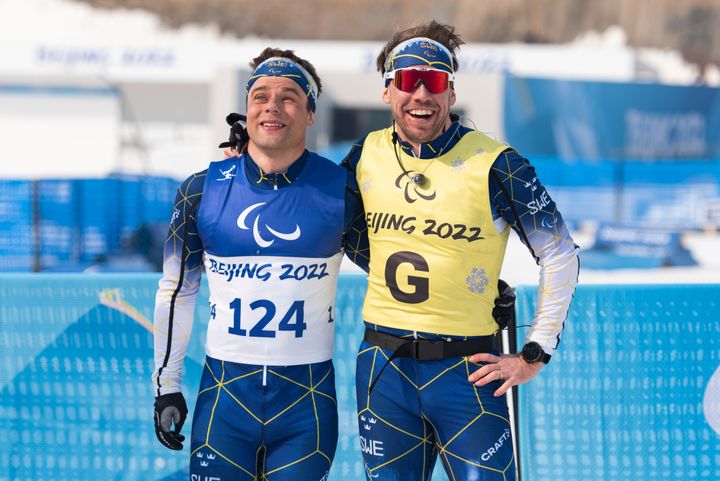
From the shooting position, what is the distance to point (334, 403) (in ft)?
11.9

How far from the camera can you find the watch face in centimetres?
353

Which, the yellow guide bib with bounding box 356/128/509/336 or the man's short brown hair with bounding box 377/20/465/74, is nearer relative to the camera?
the yellow guide bib with bounding box 356/128/509/336

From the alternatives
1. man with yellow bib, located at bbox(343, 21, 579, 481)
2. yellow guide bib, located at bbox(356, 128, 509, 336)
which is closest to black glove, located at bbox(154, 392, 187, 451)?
man with yellow bib, located at bbox(343, 21, 579, 481)

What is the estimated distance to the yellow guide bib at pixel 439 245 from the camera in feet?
11.5

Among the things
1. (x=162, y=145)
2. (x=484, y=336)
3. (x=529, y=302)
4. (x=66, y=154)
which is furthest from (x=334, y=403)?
(x=162, y=145)

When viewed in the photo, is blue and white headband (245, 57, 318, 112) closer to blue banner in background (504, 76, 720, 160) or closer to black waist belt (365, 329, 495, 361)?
black waist belt (365, 329, 495, 361)

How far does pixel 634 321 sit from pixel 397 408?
1837mm

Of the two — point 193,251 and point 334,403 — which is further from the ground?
point 193,251

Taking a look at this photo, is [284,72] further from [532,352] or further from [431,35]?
[532,352]

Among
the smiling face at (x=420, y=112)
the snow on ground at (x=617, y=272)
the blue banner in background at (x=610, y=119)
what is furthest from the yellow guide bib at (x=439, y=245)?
the blue banner in background at (x=610, y=119)

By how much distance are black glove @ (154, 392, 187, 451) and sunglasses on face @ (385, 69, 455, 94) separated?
1542 millimetres

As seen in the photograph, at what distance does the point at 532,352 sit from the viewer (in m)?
3.53

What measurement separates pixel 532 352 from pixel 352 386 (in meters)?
1.60

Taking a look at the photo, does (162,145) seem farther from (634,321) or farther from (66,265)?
(634,321)
